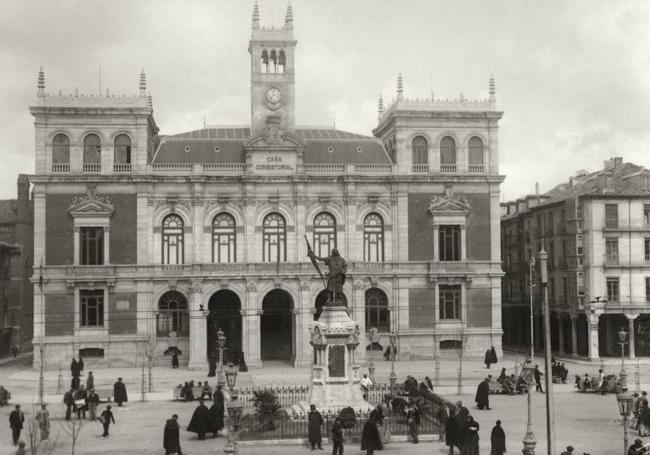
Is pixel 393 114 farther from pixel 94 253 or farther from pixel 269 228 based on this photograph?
pixel 94 253

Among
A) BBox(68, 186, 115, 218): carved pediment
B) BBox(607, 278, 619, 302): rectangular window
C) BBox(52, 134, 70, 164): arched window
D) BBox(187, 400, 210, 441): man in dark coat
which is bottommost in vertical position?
BBox(187, 400, 210, 441): man in dark coat

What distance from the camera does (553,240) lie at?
71.1m

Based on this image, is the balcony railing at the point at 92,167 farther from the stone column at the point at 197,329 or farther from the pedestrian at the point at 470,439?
the pedestrian at the point at 470,439

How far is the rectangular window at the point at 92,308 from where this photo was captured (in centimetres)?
6100

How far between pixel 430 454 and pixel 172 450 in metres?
8.50

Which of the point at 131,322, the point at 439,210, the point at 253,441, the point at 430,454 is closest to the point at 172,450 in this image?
the point at 253,441

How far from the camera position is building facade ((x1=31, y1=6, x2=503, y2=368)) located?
61.0 m

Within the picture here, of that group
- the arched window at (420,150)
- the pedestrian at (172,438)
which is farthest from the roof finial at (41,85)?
the pedestrian at (172,438)

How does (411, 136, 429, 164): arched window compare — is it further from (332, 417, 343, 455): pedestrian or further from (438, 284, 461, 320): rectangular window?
(332, 417, 343, 455): pedestrian

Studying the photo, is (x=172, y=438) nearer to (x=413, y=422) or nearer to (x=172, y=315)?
(x=413, y=422)

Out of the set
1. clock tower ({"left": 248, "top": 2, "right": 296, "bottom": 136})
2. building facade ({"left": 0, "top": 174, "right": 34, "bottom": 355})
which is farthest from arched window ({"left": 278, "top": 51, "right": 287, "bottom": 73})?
building facade ({"left": 0, "top": 174, "right": 34, "bottom": 355})

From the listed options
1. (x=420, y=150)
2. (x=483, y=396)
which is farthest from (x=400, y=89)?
(x=483, y=396)

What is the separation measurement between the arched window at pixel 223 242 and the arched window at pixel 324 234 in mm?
5766

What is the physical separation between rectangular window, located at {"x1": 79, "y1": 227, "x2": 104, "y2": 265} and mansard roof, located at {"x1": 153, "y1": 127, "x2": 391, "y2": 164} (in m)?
6.88
